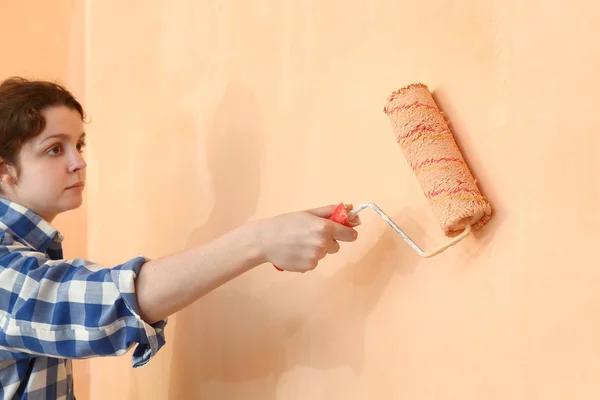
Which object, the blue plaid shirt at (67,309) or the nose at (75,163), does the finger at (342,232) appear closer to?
the blue plaid shirt at (67,309)

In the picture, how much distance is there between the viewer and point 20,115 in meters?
0.84

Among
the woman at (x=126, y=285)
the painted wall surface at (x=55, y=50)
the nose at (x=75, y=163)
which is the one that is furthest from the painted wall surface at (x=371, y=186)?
the painted wall surface at (x=55, y=50)

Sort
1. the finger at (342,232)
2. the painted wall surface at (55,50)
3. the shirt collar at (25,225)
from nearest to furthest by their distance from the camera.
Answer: the finger at (342,232) < the shirt collar at (25,225) < the painted wall surface at (55,50)

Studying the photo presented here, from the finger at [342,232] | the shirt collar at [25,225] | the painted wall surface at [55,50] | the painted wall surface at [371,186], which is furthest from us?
the painted wall surface at [55,50]

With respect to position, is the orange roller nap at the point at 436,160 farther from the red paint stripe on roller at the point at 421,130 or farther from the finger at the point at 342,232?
the finger at the point at 342,232

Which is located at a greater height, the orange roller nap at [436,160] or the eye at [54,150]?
the eye at [54,150]

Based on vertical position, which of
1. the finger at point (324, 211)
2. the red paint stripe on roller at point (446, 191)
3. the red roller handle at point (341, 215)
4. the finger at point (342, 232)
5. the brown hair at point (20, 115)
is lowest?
the red paint stripe on roller at point (446, 191)

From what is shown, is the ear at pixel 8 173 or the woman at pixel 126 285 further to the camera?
the ear at pixel 8 173

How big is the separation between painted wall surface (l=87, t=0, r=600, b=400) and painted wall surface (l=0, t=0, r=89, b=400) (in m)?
0.37

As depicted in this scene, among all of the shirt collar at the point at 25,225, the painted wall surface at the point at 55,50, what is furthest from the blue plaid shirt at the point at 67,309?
the painted wall surface at the point at 55,50

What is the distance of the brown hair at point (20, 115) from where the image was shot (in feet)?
2.73

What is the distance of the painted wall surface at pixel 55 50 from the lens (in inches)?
58.2

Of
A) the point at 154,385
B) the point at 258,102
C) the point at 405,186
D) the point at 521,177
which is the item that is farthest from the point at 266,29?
the point at 154,385

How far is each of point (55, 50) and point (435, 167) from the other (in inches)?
52.4
